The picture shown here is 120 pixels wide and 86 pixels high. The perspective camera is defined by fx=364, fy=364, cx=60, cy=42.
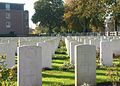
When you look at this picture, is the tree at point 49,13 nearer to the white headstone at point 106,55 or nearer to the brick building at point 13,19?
the brick building at point 13,19

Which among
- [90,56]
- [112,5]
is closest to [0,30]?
[112,5]

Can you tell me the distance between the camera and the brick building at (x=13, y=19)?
293 ft

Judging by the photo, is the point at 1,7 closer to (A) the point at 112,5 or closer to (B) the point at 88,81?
(A) the point at 112,5

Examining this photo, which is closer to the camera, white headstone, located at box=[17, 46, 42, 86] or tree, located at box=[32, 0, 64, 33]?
white headstone, located at box=[17, 46, 42, 86]

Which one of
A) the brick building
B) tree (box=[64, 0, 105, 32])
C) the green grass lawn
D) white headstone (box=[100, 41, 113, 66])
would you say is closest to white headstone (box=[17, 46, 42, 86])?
the green grass lawn

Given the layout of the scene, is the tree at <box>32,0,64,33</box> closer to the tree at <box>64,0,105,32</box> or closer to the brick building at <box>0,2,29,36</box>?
the brick building at <box>0,2,29,36</box>

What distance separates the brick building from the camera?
8938 centimetres

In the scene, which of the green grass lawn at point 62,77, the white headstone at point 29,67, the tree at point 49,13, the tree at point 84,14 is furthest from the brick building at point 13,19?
the white headstone at point 29,67

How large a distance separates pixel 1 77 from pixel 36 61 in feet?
5.87

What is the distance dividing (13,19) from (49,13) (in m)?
10.9

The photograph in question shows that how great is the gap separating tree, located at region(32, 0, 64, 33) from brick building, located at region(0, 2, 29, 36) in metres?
5.65

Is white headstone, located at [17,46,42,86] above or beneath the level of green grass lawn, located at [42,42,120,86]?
above

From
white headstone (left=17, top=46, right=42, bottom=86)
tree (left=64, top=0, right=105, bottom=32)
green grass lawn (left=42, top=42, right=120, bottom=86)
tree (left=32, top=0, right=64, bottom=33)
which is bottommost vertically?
green grass lawn (left=42, top=42, right=120, bottom=86)

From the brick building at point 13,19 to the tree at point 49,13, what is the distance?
5651mm
